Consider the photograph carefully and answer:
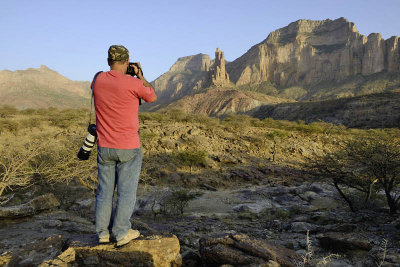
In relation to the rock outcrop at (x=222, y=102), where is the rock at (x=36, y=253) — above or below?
below

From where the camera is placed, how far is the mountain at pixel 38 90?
86.6 meters

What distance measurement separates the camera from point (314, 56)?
417ft

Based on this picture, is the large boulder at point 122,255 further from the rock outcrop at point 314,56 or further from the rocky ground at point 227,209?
the rock outcrop at point 314,56

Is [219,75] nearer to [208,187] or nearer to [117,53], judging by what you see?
[208,187]

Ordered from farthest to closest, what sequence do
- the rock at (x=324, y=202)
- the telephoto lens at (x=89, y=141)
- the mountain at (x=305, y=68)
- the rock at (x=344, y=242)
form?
1. the mountain at (x=305, y=68)
2. the rock at (x=324, y=202)
3. the rock at (x=344, y=242)
4. the telephoto lens at (x=89, y=141)

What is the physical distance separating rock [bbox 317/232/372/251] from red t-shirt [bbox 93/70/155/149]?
3130mm

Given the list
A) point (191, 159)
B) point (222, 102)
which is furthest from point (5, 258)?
point (222, 102)

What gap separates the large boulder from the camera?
6.91 feet

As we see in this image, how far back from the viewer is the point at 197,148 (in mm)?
15742

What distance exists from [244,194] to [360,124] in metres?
42.5

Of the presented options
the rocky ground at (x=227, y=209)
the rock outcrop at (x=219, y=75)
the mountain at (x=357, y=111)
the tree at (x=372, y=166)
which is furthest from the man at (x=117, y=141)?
the rock outcrop at (x=219, y=75)

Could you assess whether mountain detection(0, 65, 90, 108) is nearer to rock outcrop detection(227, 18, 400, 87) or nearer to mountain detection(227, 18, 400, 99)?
mountain detection(227, 18, 400, 99)

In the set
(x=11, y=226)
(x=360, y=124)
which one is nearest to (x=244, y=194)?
(x=11, y=226)

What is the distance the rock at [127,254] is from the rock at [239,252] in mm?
359
